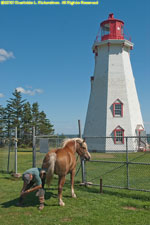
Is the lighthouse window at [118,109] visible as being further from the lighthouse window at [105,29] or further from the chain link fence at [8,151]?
the chain link fence at [8,151]

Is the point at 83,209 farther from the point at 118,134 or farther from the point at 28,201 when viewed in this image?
the point at 118,134

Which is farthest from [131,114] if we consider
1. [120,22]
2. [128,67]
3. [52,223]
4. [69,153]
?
[52,223]

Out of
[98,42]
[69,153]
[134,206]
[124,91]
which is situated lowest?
[134,206]

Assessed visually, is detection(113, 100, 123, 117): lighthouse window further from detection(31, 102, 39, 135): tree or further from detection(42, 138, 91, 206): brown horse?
detection(31, 102, 39, 135): tree

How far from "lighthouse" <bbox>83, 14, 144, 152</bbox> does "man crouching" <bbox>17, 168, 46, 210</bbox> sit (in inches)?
676

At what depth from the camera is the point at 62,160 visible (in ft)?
21.2

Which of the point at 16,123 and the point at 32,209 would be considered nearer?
the point at 32,209

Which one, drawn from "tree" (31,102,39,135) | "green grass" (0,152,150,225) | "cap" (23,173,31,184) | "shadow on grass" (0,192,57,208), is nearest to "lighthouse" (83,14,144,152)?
"green grass" (0,152,150,225)

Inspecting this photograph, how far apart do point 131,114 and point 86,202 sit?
1900 cm

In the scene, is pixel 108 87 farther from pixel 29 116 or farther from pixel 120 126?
pixel 29 116

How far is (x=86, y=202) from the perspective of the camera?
22.1ft

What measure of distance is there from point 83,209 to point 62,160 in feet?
4.82

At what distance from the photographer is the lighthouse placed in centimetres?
2408

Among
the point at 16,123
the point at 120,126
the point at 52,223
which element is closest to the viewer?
the point at 52,223
